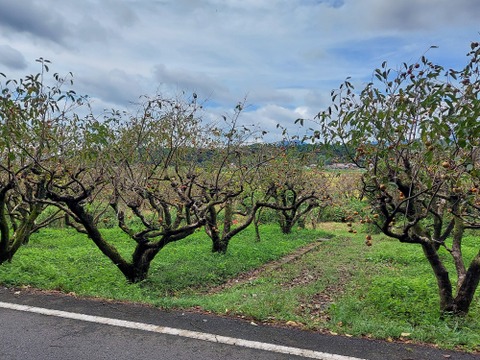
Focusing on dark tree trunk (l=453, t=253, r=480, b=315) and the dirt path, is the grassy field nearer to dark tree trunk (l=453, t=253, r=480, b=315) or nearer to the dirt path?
the dirt path

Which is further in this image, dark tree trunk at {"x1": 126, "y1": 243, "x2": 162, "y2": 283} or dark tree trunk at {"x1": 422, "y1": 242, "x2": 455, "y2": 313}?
dark tree trunk at {"x1": 126, "y1": 243, "x2": 162, "y2": 283}

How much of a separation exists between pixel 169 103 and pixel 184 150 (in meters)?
2.07

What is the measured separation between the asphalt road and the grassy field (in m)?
0.36

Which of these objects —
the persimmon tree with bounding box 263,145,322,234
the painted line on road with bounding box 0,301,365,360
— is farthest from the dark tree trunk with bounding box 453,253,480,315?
the persimmon tree with bounding box 263,145,322,234

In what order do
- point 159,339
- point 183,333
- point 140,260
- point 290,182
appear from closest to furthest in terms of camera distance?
1. point 159,339
2. point 183,333
3. point 140,260
4. point 290,182

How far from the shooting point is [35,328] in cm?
448

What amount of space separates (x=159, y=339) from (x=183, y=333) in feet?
0.93

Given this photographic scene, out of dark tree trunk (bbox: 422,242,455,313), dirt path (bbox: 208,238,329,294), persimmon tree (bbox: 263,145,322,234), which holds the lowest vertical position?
dirt path (bbox: 208,238,329,294)

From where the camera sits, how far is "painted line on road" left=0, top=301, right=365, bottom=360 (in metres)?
3.86

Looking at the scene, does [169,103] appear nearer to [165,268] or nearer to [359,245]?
[165,268]

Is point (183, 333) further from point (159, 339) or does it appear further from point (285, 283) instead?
point (285, 283)

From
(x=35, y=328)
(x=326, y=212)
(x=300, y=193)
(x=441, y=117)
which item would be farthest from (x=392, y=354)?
(x=326, y=212)

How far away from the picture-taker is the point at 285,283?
8.58 metres

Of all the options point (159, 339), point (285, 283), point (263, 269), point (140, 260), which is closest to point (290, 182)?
point (263, 269)
